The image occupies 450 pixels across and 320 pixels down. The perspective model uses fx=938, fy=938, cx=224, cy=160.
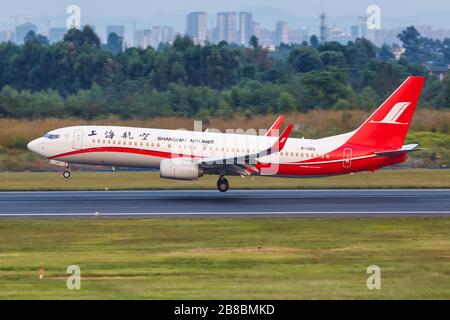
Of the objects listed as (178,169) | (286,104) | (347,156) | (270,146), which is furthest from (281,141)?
(286,104)

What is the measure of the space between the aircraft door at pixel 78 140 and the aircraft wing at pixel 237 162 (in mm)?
6149

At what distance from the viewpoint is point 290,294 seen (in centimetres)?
2344

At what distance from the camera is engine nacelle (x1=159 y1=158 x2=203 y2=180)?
4359cm

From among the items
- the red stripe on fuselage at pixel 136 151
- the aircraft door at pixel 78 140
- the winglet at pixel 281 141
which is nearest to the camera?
the winglet at pixel 281 141

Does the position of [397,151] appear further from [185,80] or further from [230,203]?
[185,80]

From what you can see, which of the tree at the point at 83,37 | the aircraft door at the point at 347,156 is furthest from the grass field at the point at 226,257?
the tree at the point at 83,37

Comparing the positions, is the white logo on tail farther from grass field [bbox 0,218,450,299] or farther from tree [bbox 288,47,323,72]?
tree [bbox 288,47,323,72]

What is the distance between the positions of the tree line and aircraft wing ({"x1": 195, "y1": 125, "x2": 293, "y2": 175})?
91.1 feet

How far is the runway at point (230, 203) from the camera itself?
3884 centimetres

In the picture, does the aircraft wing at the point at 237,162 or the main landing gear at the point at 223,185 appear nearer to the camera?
the aircraft wing at the point at 237,162

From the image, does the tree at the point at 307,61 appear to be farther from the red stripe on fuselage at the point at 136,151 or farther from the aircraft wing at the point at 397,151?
the red stripe on fuselage at the point at 136,151

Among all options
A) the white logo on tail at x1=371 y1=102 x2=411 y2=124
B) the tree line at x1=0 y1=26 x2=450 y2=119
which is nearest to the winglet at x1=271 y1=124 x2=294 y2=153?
the white logo on tail at x1=371 y1=102 x2=411 y2=124

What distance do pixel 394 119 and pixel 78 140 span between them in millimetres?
15519

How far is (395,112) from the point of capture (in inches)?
1773
